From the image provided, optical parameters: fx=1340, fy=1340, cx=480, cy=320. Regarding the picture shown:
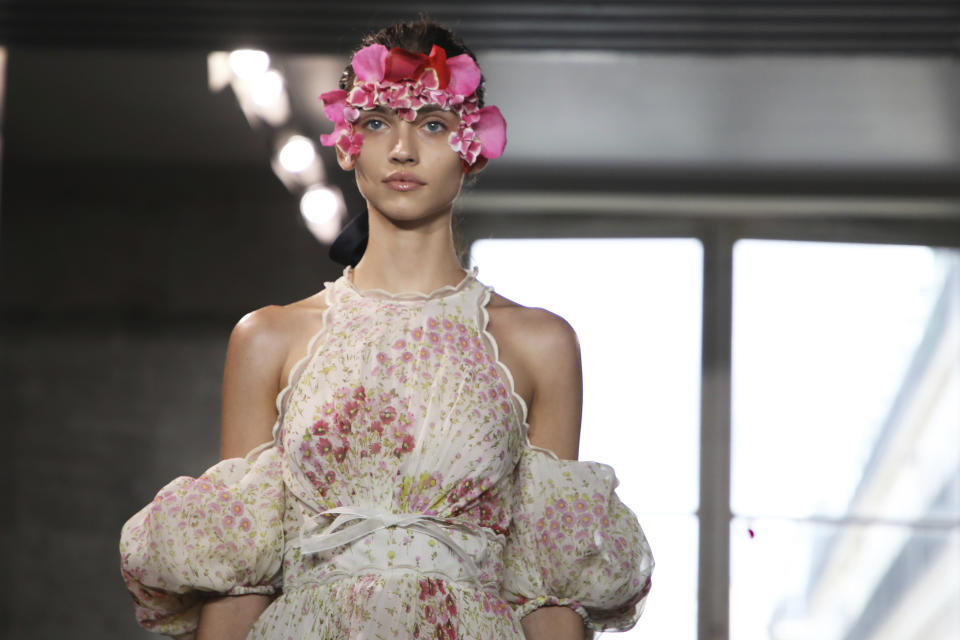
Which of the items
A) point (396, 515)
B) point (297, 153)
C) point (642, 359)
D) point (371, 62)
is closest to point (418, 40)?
point (371, 62)

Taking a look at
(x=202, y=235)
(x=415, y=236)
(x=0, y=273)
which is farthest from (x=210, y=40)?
(x=415, y=236)

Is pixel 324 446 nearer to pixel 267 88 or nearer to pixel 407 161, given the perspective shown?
pixel 407 161

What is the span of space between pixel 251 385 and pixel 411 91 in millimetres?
A: 468

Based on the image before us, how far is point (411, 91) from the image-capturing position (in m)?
1.87

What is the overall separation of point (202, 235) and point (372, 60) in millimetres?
4774

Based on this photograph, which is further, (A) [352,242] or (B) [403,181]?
(A) [352,242]

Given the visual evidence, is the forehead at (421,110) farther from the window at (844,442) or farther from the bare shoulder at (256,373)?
the window at (844,442)

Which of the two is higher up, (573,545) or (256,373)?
(256,373)

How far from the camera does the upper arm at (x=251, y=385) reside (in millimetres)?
1871

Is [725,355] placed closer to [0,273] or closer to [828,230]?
[828,230]

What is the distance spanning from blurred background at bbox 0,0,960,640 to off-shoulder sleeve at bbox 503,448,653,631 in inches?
152

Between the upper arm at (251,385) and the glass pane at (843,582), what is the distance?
14.7 feet

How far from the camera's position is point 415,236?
6.30ft

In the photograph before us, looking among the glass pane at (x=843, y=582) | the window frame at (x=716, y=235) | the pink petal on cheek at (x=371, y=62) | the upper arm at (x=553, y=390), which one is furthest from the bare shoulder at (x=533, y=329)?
the glass pane at (x=843, y=582)
